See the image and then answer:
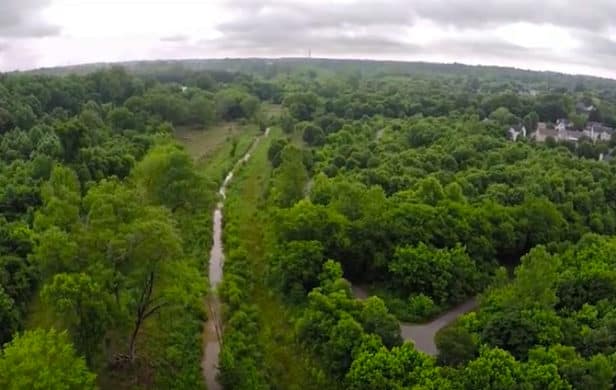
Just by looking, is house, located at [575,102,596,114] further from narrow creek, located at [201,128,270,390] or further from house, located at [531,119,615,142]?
narrow creek, located at [201,128,270,390]

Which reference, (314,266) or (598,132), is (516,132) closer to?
(598,132)

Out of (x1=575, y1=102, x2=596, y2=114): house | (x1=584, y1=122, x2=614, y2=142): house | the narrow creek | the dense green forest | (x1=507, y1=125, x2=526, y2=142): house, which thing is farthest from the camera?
(x1=575, y1=102, x2=596, y2=114): house

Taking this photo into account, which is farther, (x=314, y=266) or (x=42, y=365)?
(x=314, y=266)

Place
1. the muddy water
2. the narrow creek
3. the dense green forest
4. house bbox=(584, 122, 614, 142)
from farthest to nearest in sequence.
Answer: house bbox=(584, 122, 614, 142)
the muddy water
the narrow creek
the dense green forest

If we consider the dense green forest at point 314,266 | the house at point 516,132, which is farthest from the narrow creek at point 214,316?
the house at point 516,132

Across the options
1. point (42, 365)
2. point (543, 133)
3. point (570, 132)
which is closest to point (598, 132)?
point (570, 132)

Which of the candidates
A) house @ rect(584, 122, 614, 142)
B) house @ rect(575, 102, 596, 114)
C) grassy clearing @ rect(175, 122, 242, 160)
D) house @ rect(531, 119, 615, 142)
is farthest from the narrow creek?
house @ rect(575, 102, 596, 114)
